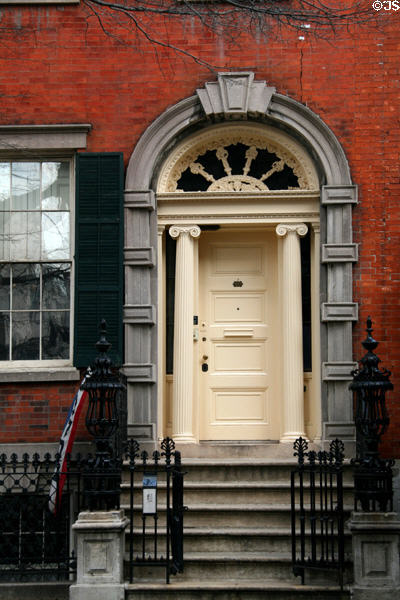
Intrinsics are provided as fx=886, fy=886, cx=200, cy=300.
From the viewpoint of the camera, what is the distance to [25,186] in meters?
10.7

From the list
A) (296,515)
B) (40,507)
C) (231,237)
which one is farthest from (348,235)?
(40,507)

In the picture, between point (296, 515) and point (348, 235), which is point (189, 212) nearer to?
point (348, 235)

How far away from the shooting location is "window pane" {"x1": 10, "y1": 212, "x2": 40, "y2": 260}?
10.6 m

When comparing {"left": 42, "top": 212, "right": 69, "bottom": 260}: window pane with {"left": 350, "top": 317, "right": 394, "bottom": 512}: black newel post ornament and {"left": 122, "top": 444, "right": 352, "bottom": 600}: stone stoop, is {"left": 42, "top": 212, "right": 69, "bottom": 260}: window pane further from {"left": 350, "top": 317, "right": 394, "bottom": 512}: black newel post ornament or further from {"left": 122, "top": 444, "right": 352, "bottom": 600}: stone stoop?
{"left": 350, "top": 317, "right": 394, "bottom": 512}: black newel post ornament

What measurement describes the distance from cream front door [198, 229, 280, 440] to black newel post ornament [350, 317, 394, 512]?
2.32 metres

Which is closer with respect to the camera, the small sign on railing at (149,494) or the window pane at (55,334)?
the small sign on railing at (149,494)

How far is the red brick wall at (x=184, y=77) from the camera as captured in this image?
10.3m

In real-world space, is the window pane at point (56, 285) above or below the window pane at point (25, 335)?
above

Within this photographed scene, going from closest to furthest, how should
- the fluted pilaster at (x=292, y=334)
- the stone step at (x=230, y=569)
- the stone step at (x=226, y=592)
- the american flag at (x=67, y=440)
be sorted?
the stone step at (x=226, y=592) < the stone step at (x=230, y=569) < the american flag at (x=67, y=440) < the fluted pilaster at (x=292, y=334)

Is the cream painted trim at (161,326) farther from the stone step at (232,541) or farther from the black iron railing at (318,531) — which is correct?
the black iron railing at (318,531)

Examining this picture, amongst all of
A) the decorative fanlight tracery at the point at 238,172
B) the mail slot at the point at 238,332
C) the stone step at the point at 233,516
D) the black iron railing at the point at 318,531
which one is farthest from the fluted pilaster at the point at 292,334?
the black iron railing at the point at 318,531

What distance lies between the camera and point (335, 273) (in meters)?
10.1

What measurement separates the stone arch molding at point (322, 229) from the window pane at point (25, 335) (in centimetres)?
115

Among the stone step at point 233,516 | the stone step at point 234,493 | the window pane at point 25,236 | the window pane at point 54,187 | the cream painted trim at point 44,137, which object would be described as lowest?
the stone step at point 233,516
